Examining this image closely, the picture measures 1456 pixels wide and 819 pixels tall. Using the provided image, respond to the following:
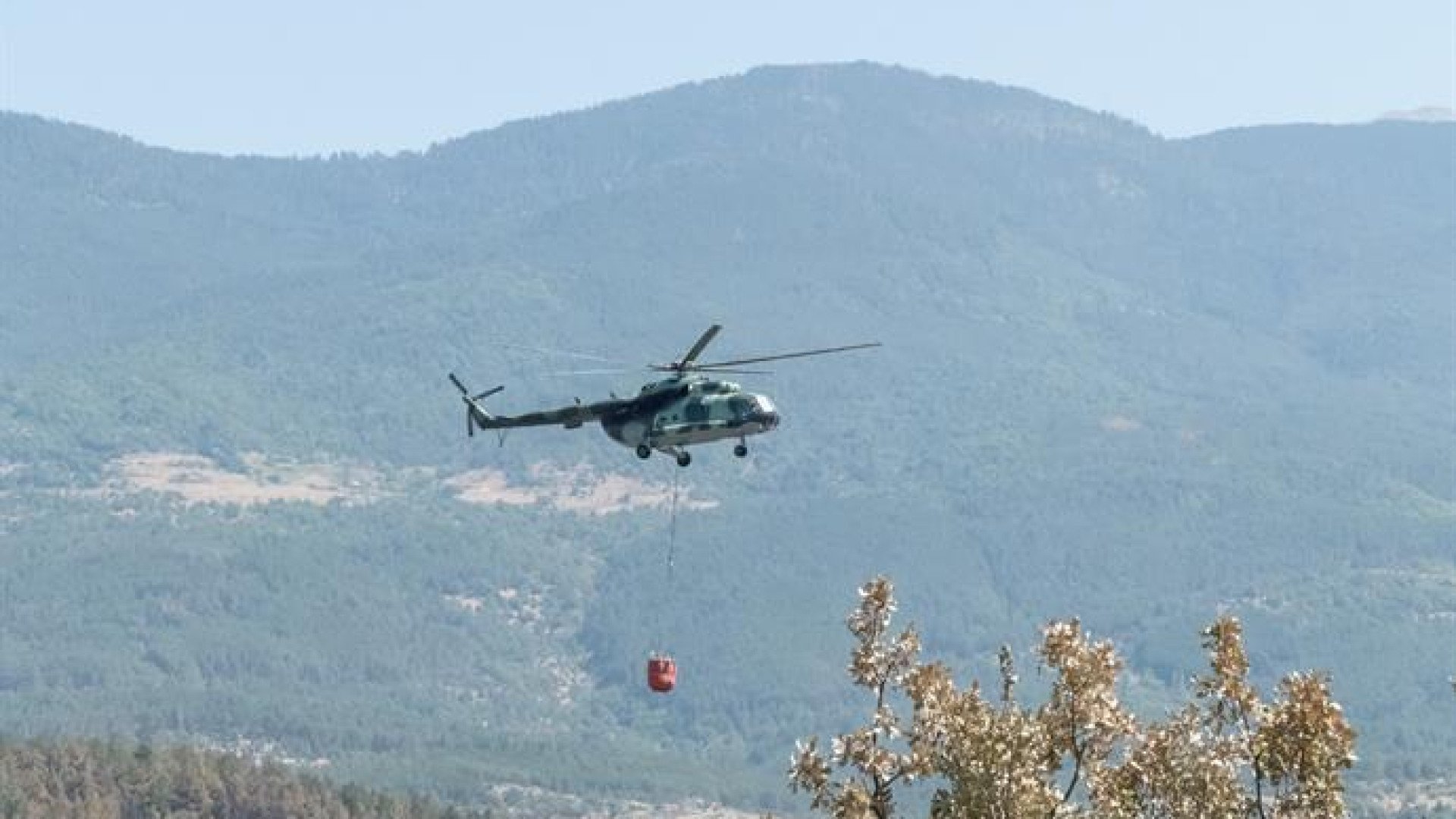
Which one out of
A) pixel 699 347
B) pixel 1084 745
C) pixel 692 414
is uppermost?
pixel 699 347

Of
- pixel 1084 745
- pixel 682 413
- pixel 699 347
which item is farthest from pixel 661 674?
pixel 682 413

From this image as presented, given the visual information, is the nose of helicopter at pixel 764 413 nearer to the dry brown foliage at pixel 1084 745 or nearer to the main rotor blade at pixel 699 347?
the main rotor blade at pixel 699 347

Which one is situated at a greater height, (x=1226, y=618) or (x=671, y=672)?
(x=1226, y=618)

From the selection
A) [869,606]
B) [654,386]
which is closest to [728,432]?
[654,386]

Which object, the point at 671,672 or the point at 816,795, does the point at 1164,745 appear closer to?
the point at 816,795

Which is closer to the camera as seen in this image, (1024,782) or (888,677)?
(1024,782)

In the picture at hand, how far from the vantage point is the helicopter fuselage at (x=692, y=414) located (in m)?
99.8

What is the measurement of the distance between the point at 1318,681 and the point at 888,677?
7.59 m

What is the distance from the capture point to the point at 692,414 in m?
100

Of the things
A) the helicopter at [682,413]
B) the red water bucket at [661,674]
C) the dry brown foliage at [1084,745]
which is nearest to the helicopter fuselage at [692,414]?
the helicopter at [682,413]

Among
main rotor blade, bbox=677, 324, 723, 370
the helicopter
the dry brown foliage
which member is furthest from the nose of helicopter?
the dry brown foliage

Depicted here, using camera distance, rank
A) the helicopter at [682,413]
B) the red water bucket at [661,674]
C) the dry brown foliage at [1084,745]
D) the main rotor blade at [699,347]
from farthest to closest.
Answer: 1. the helicopter at [682,413]
2. the main rotor blade at [699,347]
3. the red water bucket at [661,674]
4. the dry brown foliage at [1084,745]

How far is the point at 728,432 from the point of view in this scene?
99500 millimetres

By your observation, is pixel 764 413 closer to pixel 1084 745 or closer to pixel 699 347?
pixel 699 347
